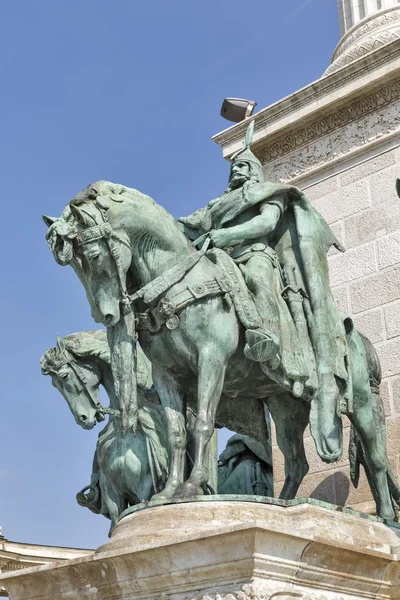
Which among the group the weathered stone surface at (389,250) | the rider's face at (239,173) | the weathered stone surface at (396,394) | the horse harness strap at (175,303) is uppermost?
the weathered stone surface at (389,250)

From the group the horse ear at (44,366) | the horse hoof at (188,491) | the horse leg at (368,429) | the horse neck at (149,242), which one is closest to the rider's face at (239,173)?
the horse neck at (149,242)

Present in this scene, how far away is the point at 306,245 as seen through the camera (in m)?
8.44

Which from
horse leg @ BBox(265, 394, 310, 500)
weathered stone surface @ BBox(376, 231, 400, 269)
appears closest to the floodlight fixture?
weathered stone surface @ BBox(376, 231, 400, 269)

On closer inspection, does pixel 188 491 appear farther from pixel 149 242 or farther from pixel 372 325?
pixel 372 325

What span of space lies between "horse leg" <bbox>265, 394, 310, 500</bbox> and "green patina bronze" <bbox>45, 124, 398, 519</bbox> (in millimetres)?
11

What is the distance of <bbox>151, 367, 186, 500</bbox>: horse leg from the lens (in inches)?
289

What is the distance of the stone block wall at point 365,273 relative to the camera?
33.6 feet

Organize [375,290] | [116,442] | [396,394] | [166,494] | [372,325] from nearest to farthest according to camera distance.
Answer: [166,494]
[116,442]
[396,394]
[372,325]
[375,290]

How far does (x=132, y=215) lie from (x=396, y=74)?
4593mm

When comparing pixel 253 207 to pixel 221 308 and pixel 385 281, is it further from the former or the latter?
pixel 385 281

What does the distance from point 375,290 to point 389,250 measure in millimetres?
441

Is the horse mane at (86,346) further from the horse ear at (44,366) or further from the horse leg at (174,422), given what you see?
the horse leg at (174,422)

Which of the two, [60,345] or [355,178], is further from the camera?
[355,178]

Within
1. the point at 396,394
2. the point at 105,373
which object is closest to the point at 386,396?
the point at 396,394
